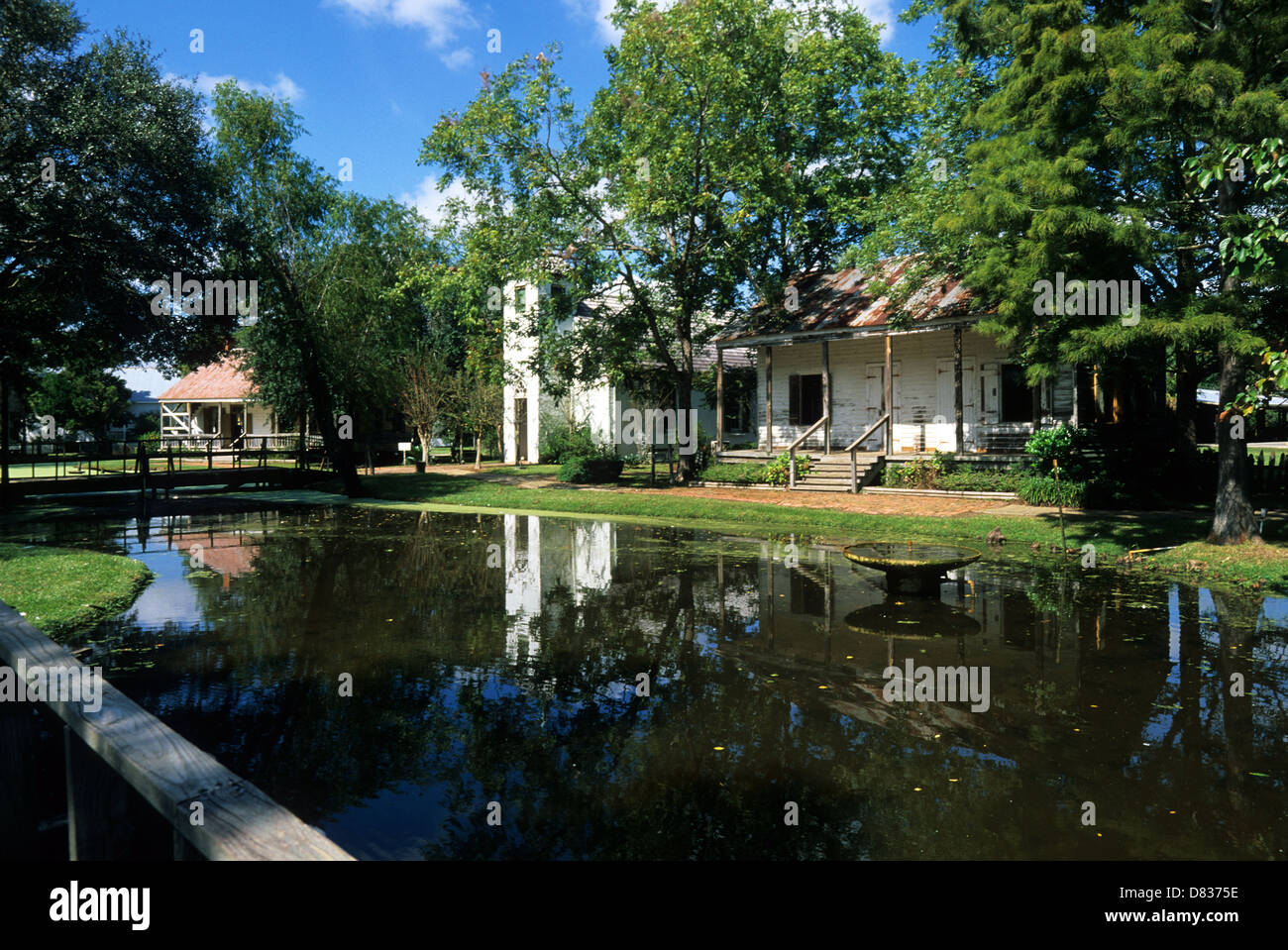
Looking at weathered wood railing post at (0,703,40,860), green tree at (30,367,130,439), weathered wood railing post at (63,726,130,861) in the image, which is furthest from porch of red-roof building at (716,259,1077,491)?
green tree at (30,367,130,439)

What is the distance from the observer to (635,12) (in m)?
25.4

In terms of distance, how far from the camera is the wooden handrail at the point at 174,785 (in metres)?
2.12

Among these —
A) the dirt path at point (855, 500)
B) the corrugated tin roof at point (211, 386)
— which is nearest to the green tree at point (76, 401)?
the corrugated tin roof at point (211, 386)

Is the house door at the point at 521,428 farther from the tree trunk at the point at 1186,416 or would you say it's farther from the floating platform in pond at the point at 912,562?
the floating platform in pond at the point at 912,562

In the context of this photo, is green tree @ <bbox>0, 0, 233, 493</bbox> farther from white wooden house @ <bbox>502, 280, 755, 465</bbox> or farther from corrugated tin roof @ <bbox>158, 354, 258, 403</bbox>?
corrugated tin roof @ <bbox>158, 354, 258, 403</bbox>

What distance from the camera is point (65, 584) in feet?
37.6

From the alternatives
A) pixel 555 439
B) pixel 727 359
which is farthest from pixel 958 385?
pixel 555 439

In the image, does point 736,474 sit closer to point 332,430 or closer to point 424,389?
point 332,430

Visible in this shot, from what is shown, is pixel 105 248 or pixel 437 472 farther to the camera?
pixel 437 472

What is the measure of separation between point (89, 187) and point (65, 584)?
12.9 m

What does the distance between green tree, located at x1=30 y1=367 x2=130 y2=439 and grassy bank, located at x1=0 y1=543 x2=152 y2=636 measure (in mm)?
42255
